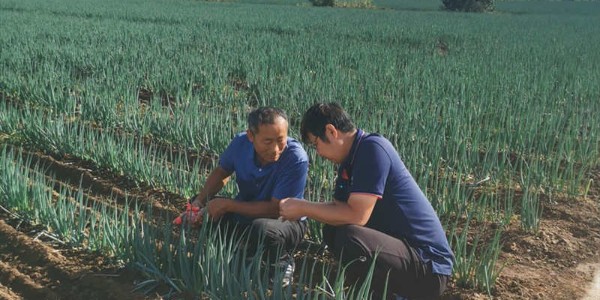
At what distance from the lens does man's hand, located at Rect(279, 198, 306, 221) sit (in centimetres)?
275

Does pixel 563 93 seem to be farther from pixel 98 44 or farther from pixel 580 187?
pixel 98 44

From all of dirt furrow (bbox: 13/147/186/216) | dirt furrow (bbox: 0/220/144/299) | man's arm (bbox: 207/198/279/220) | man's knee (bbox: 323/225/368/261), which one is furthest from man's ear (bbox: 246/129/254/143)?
dirt furrow (bbox: 13/147/186/216)

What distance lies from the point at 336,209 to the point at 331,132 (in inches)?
12.7

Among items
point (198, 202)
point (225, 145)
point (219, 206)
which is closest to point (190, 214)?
point (219, 206)

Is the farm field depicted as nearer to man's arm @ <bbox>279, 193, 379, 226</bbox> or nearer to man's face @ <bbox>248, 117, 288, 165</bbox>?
man's arm @ <bbox>279, 193, 379, 226</bbox>

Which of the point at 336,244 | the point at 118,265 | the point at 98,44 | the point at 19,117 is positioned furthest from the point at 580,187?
the point at 98,44

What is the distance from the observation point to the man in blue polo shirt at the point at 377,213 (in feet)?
8.36

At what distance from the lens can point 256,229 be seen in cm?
291

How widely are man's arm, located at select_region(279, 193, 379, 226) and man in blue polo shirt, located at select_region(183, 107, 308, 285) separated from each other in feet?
0.53

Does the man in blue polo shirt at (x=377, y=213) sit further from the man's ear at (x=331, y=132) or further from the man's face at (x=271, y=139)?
the man's face at (x=271, y=139)

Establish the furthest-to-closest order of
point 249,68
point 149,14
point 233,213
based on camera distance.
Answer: point 149,14, point 249,68, point 233,213

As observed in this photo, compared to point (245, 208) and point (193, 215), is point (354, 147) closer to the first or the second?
point (245, 208)

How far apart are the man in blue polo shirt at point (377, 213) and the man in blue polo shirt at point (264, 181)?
0.72 feet

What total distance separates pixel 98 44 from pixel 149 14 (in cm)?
995
